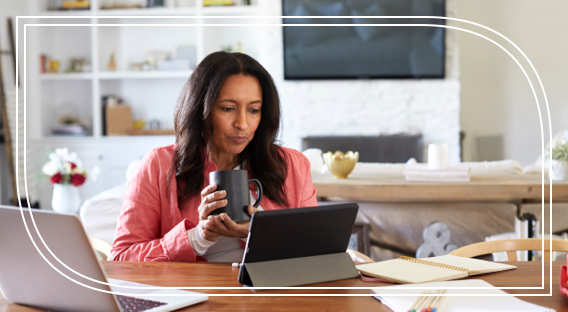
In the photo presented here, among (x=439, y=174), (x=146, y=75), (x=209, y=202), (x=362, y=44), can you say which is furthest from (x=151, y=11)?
(x=209, y=202)

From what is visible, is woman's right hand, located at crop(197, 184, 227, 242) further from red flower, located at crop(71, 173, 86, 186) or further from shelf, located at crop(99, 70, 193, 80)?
shelf, located at crop(99, 70, 193, 80)

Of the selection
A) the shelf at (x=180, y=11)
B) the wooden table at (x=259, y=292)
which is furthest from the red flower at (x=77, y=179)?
the shelf at (x=180, y=11)

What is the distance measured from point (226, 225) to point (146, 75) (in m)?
4.17

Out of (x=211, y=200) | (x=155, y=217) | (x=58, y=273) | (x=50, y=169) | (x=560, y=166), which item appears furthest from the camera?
(x=50, y=169)

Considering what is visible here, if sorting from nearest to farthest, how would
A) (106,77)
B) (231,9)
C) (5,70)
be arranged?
(5,70), (231,9), (106,77)

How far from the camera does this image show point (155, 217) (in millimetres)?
1234

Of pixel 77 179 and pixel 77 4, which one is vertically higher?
pixel 77 4

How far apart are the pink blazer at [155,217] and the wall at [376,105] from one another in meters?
3.49

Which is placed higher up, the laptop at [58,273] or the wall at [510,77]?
the wall at [510,77]

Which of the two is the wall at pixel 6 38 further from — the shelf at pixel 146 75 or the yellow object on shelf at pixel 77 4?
the shelf at pixel 146 75

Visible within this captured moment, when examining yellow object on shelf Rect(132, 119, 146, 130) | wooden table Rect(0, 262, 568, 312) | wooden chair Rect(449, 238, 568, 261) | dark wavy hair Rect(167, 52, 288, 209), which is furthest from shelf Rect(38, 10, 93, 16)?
wooden chair Rect(449, 238, 568, 261)

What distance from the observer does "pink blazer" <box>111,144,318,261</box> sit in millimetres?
1133

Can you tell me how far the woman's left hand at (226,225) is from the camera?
38.6 inches

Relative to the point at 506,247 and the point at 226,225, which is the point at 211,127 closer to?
the point at 226,225
